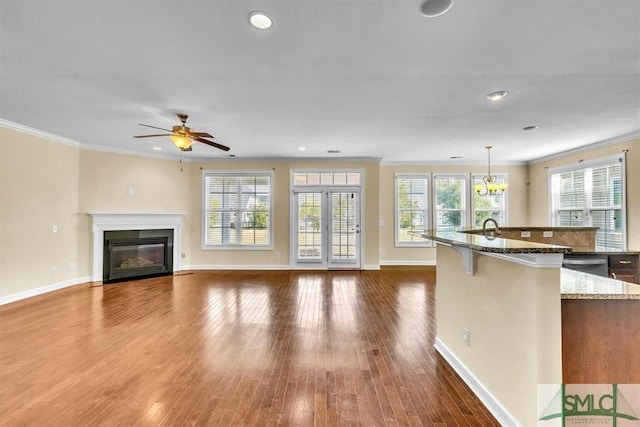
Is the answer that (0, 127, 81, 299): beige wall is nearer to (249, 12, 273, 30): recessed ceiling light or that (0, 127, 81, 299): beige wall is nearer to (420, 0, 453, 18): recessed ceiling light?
(249, 12, 273, 30): recessed ceiling light

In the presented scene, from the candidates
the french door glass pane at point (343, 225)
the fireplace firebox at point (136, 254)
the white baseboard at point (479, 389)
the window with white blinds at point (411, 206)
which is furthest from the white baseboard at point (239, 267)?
the white baseboard at point (479, 389)

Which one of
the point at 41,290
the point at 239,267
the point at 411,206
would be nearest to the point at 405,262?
the point at 411,206

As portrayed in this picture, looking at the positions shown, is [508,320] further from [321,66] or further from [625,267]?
[625,267]

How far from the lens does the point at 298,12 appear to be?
1.88 meters

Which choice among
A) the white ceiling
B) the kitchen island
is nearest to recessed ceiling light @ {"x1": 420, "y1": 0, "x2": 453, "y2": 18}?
the white ceiling

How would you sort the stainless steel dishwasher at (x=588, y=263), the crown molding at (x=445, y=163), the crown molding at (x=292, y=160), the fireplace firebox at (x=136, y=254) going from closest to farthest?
1. the stainless steel dishwasher at (x=588, y=263)
2. the fireplace firebox at (x=136, y=254)
3. the crown molding at (x=292, y=160)
4. the crown molding at (x=445, y=163)

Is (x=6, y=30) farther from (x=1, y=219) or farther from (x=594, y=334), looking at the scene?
(x=594, y=334)

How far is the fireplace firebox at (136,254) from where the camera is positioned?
552cm

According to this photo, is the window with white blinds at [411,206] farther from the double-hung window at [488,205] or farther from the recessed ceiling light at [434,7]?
the recessed ceiling light at [434,7]

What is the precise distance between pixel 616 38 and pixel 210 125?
14.4 feet

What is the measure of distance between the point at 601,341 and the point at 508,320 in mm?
435

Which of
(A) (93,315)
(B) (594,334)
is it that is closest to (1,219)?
(A) (93,315)

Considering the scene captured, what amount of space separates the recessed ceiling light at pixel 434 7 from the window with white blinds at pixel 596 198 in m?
5.00

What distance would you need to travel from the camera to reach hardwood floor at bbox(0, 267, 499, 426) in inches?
75.7
